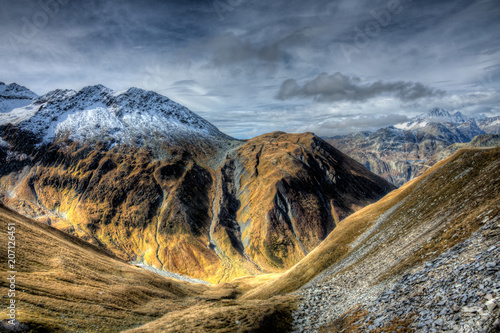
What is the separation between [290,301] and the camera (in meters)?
31.3

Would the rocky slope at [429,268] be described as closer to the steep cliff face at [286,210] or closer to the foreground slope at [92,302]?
the foreground slope at [92,302]

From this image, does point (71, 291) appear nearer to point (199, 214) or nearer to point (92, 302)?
point (92, 302)

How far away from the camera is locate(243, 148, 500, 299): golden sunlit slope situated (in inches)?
909

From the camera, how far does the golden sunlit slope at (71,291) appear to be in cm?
3073

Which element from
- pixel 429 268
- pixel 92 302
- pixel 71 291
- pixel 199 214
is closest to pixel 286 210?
pixel 199 214

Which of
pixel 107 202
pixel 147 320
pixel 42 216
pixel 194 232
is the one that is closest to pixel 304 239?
pixel 194 232

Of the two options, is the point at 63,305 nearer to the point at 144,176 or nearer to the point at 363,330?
the point at 363,330

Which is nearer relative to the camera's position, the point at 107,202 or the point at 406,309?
the point at 406,309

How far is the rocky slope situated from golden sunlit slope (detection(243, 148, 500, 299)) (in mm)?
158

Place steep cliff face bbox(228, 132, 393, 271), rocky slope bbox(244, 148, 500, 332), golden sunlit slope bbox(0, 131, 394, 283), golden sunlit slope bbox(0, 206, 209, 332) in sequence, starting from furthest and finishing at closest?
steep cliff face bbox(228, 132, 393, 271) < golden sunlit slope bbox(0, 131, 394, 283) < golden sunlit slope bbox(0, 206, 209, 332) < rocky slope bbox(244, 148, 500, 332)

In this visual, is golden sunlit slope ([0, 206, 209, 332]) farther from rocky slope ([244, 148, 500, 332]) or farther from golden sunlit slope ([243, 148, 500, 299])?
rocky slope ([244, 148, 500, 332])

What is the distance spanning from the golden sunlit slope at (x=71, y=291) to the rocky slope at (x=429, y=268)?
28454 mm

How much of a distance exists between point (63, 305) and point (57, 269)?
14386 mm

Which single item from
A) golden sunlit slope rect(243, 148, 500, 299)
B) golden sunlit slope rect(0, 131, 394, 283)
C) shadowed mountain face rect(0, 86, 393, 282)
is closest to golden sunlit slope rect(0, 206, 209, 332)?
golden sunlit slope rect(243, 148, 500, 299)
